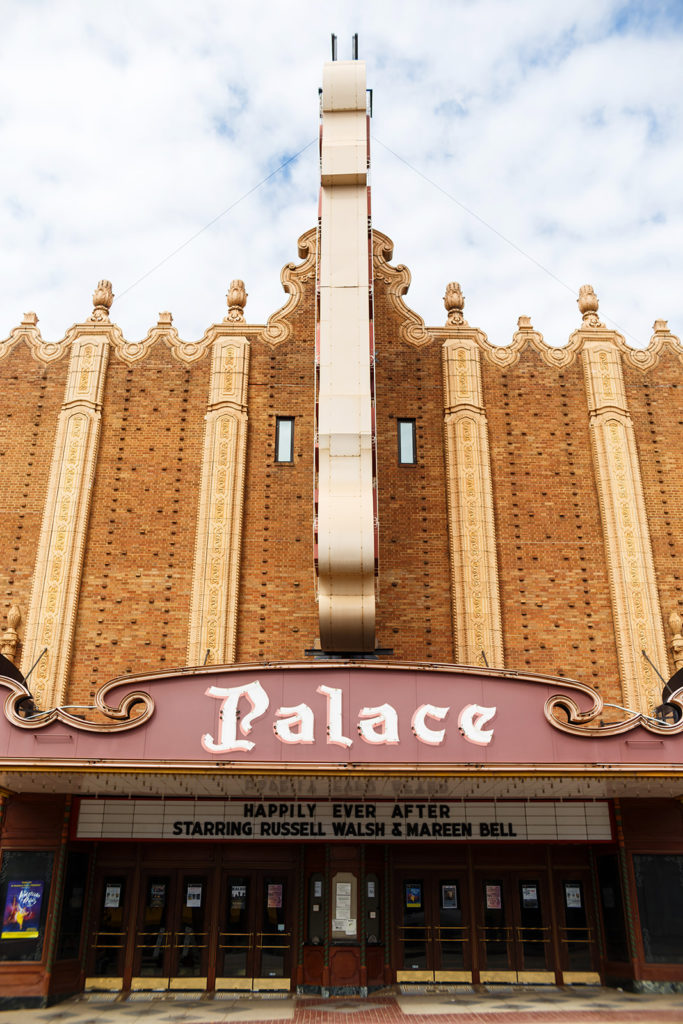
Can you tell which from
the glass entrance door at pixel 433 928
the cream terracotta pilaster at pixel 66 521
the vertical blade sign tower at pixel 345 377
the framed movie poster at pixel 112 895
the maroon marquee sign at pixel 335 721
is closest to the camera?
the maroon marquee sign at pixel 335 721

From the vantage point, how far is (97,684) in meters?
20.1

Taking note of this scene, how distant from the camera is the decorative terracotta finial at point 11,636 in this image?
1997cm

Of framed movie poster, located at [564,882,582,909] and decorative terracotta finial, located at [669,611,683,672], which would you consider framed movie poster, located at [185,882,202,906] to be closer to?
framed movie poster, located at [564,882,582,909]

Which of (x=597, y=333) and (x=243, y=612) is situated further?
(x=597, y=333)

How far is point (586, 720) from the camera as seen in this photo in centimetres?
1527

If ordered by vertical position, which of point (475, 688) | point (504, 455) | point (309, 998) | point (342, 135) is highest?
point (342, 135)

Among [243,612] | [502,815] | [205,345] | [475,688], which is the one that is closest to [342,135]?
[205,345]

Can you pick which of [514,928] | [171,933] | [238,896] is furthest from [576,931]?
[171,933]

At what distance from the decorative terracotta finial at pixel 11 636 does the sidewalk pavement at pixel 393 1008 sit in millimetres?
7404

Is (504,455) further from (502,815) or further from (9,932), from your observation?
(9,932)

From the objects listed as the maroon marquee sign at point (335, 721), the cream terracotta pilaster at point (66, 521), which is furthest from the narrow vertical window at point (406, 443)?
the maroon marquee sign at point (335, 721)

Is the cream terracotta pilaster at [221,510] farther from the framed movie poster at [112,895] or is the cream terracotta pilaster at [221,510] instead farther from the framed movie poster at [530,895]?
the framed movie poster at [530,895]

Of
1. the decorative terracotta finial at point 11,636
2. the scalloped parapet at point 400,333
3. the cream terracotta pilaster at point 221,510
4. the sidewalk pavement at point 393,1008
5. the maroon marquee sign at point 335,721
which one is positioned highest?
the scalloped parapet at point 400,333

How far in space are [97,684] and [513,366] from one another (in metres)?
13.4
